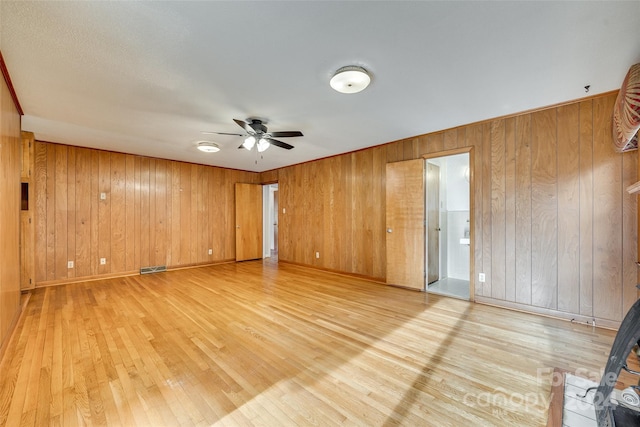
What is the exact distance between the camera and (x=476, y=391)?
1682mm

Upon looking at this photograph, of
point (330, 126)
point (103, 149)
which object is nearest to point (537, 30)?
point (330, 126)

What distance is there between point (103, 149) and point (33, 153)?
3.05 ft

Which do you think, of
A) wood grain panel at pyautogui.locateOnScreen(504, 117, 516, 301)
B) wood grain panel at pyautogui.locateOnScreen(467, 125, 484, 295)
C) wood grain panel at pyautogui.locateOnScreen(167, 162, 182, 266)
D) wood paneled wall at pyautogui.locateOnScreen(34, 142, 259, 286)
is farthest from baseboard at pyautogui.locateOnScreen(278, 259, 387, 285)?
wood grain panel at pyautogui.locateOnScreen(167, 162, 182, 266)

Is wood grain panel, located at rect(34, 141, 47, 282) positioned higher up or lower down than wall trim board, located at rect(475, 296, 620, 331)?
higher up

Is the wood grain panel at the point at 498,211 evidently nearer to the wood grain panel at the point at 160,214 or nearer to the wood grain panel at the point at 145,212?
the wood grain panel at the point at 160,214

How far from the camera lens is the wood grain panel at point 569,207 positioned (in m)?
2.76

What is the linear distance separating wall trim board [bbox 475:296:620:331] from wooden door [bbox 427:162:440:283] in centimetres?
97

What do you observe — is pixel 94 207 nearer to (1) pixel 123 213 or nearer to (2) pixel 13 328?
(1) pixel 123 213

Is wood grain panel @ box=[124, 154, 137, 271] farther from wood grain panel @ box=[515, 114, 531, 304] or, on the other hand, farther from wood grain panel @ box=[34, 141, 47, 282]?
wood grain panel @ box=[515, 114, 531, 304]

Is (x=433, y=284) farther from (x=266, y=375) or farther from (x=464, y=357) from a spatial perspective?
(x=266, y=375)

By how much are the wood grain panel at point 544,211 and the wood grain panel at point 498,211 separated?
0.94ft

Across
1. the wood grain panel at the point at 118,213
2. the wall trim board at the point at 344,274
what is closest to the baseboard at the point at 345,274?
the wall trim board at the point at 344,274

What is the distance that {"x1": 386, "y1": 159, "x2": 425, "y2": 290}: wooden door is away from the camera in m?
3.95

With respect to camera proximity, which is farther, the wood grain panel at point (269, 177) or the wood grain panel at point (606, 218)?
the wood grain panel at point (269, 177)
